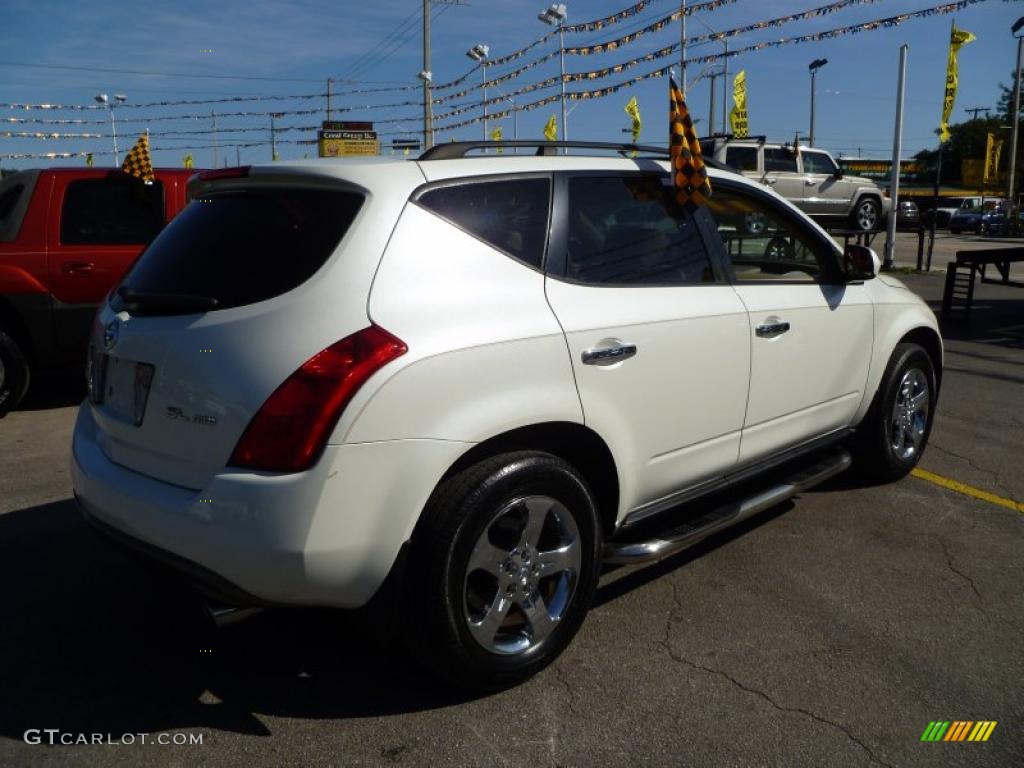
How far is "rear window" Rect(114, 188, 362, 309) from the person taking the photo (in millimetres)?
2568

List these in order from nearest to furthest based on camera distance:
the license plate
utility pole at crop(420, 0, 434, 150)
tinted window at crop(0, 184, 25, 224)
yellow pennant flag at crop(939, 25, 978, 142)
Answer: the license plate, tinted window at crop(0, 184, 25, 224), yellow pennant flag at crop(939, 25, 978, 142), utility pole at crop(420, 0, 434, 150)

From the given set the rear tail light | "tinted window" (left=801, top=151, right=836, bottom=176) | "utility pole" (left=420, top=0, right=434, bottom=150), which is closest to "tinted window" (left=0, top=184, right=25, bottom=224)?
the rear tail light

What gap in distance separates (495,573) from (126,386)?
1.34 metres

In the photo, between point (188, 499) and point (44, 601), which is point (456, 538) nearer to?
point (188, 499)

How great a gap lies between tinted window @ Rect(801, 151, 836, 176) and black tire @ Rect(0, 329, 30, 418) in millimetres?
18284

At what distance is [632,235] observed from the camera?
331 centimetres

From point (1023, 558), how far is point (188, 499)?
3.47 m

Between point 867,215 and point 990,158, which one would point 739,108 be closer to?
point 867,215

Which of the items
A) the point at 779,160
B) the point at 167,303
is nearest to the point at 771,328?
the point at 167,303

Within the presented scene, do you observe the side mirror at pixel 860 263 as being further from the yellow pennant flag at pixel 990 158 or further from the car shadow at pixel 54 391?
the yellow pennant flag at pixel 990 158

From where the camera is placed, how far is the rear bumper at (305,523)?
7.56ft

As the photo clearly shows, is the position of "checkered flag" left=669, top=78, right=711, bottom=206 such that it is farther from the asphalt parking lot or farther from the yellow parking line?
the yellow parking line

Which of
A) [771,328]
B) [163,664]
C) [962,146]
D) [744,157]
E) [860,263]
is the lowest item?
[163,664]

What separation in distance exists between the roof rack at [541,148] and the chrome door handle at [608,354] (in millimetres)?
851
